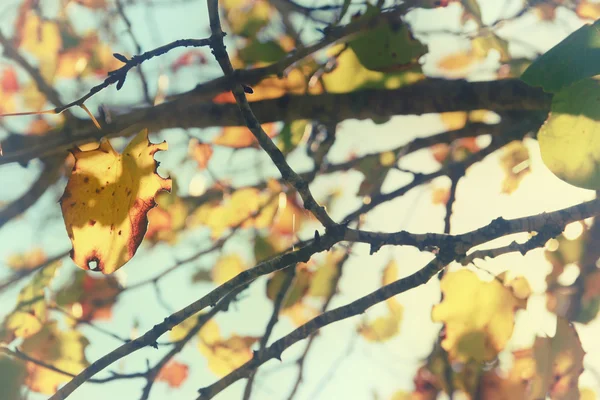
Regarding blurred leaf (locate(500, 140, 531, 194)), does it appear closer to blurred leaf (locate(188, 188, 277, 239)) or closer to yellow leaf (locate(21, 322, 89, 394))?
blurred leaf (locate(188, 188, 277, 239))

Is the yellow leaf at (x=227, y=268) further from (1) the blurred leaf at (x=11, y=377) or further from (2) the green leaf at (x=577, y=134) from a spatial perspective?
(2) the green leaf at (x=577, y=134)

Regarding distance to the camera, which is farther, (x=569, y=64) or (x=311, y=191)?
(x=311, y=191)

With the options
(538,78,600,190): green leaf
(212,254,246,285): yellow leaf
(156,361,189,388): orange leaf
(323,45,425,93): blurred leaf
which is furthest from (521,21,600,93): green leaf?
(156,361,189,388): orange leaf

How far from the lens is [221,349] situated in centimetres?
54

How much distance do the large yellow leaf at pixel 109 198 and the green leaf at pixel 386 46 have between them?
0.25m

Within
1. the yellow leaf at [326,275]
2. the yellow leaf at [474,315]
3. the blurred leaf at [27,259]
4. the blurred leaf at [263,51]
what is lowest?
the yellow leaf at [474,315]

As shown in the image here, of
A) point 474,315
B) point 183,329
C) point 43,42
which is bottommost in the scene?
point 474,315

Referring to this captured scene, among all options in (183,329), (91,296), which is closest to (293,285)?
(183,329)

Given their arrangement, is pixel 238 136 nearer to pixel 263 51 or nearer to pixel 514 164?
pixel 263 51

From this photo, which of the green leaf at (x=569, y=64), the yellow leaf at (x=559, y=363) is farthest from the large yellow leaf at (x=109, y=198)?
the yellow leaf at (x=559, y=363)

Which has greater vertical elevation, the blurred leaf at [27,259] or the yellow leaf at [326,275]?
the blurred leaf at [27,259]

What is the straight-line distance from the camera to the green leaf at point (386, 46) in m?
0.50

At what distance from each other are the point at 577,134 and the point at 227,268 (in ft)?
1.32

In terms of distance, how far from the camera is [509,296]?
20.2 inches
